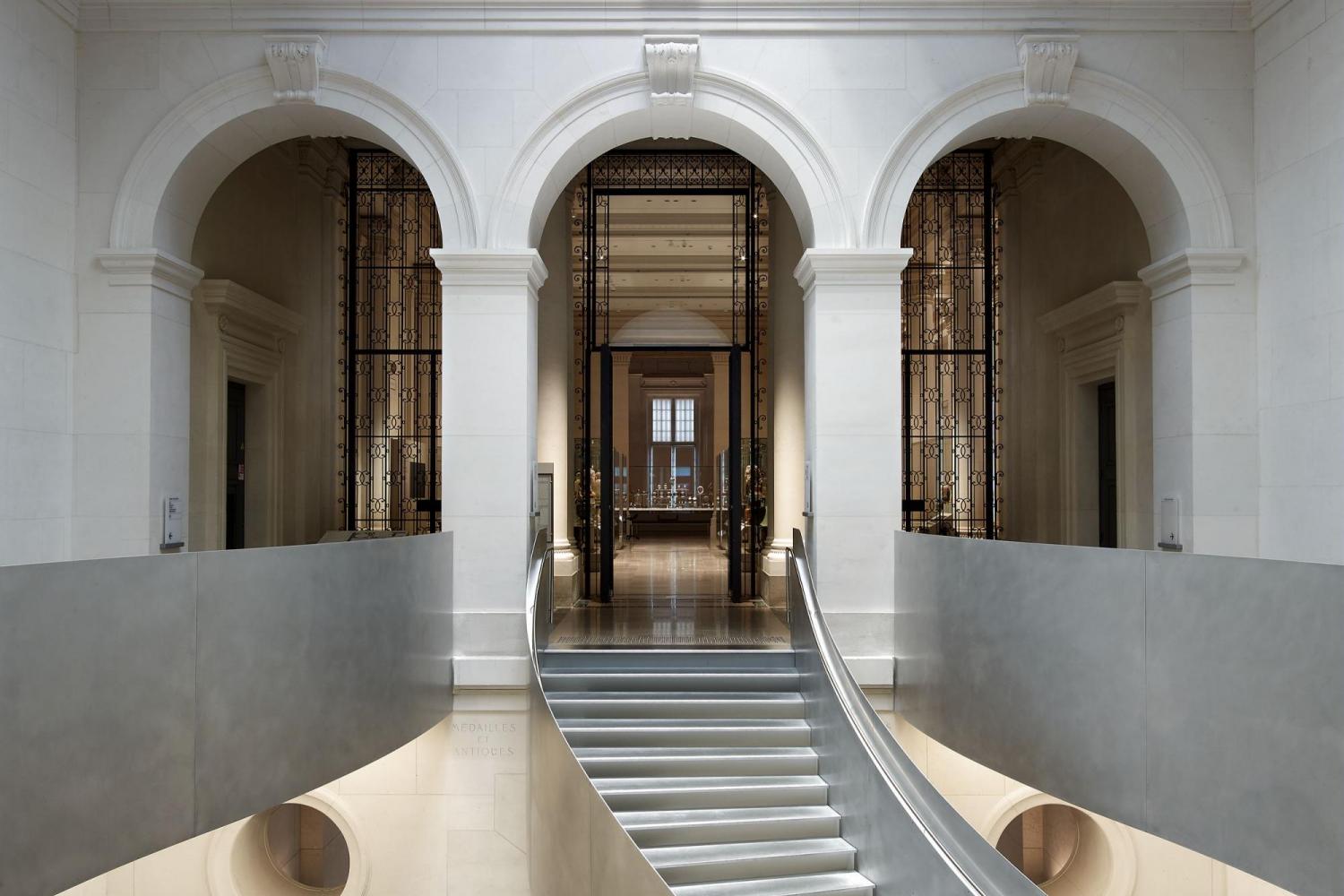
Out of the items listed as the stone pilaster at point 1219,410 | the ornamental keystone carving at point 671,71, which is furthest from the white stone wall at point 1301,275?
the ornamental keystone carving at point 671,71

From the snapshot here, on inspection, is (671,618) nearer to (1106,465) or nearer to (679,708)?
(679,708)

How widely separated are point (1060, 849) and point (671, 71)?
1031 cm

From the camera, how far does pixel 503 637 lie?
7797mm

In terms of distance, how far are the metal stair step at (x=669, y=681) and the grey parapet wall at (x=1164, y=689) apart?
4.09 ft

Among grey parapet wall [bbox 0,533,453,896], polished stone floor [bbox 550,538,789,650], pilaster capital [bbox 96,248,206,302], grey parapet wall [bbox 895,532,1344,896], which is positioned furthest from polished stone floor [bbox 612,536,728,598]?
pilaster capital [bbox 96,248,206,302]

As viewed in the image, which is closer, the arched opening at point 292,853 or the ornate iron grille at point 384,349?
the arched opening at point 292,853

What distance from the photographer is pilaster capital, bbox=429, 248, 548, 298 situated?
7.78 metres

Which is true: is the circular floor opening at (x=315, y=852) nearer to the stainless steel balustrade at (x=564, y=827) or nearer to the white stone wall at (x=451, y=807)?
the white stone wall at (x=451, y=807)

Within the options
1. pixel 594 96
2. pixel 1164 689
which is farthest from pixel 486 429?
pixel 1164 689

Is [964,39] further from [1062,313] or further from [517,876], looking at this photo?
[517,876]

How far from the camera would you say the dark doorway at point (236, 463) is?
10820 mm

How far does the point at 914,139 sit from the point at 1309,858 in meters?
5.86

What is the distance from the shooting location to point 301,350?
12.0 metres

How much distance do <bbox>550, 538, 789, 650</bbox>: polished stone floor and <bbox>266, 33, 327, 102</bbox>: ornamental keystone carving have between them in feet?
16.4
